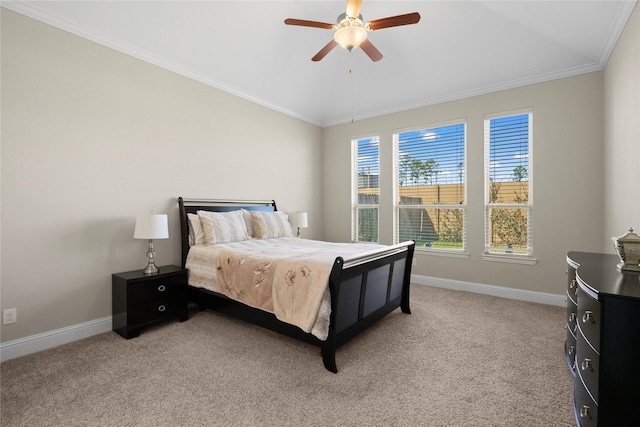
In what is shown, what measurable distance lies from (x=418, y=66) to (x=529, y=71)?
4.54 feet

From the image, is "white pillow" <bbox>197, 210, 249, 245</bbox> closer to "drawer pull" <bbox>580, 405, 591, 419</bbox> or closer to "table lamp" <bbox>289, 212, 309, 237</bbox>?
"table lamp" <bbox>289, 212, 309, 237</bbox>

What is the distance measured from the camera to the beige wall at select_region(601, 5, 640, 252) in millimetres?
2516

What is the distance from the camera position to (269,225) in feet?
13.9

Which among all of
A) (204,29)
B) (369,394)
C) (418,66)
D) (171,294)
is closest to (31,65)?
(204,29)

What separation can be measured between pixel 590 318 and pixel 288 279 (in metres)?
1.90

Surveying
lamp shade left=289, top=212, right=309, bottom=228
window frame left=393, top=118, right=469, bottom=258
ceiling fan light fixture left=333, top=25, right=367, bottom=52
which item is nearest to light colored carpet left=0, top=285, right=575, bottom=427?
window frame left=393, top=118, right=469, bottom=258

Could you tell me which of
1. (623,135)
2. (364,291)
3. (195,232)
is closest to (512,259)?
(623,135)

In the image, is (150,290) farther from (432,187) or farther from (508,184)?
(508,184)

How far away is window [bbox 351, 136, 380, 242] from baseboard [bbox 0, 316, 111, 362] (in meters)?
3.93

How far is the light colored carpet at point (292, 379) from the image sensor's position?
1.81m

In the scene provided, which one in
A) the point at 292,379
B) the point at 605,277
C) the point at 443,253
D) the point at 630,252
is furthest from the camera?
the point at 443,253

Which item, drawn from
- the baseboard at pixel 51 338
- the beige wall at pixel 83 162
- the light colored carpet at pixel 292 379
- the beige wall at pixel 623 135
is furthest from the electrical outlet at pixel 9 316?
the beige wall at pixel 623 135

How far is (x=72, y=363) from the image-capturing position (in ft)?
7.98

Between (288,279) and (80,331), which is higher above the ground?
(288,279)
